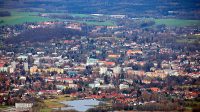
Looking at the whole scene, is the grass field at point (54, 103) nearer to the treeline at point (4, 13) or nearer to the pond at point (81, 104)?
the pond at point (81, 104)

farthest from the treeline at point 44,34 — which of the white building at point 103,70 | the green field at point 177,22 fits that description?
the white building at point 103,70

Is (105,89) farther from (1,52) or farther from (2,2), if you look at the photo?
(2,2)

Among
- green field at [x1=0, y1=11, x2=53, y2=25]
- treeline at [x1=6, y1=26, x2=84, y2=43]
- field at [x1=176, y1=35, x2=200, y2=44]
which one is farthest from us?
green field at [x1=0, y1=11, x2=53, y2=25]

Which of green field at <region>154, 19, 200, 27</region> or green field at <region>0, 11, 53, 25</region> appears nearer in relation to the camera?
green field at <region>154, 19, 200, 27</region>

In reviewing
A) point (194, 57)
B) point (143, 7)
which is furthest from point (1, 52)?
point (143, 7)

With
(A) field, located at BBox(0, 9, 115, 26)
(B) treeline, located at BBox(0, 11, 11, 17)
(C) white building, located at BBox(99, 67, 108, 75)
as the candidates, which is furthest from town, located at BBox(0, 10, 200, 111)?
(B) treeline, located at BBox(0, 11, 11, 17)

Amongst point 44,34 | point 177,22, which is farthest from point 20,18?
point 177,22

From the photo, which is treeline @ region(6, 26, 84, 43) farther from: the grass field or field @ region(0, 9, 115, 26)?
the grass field
